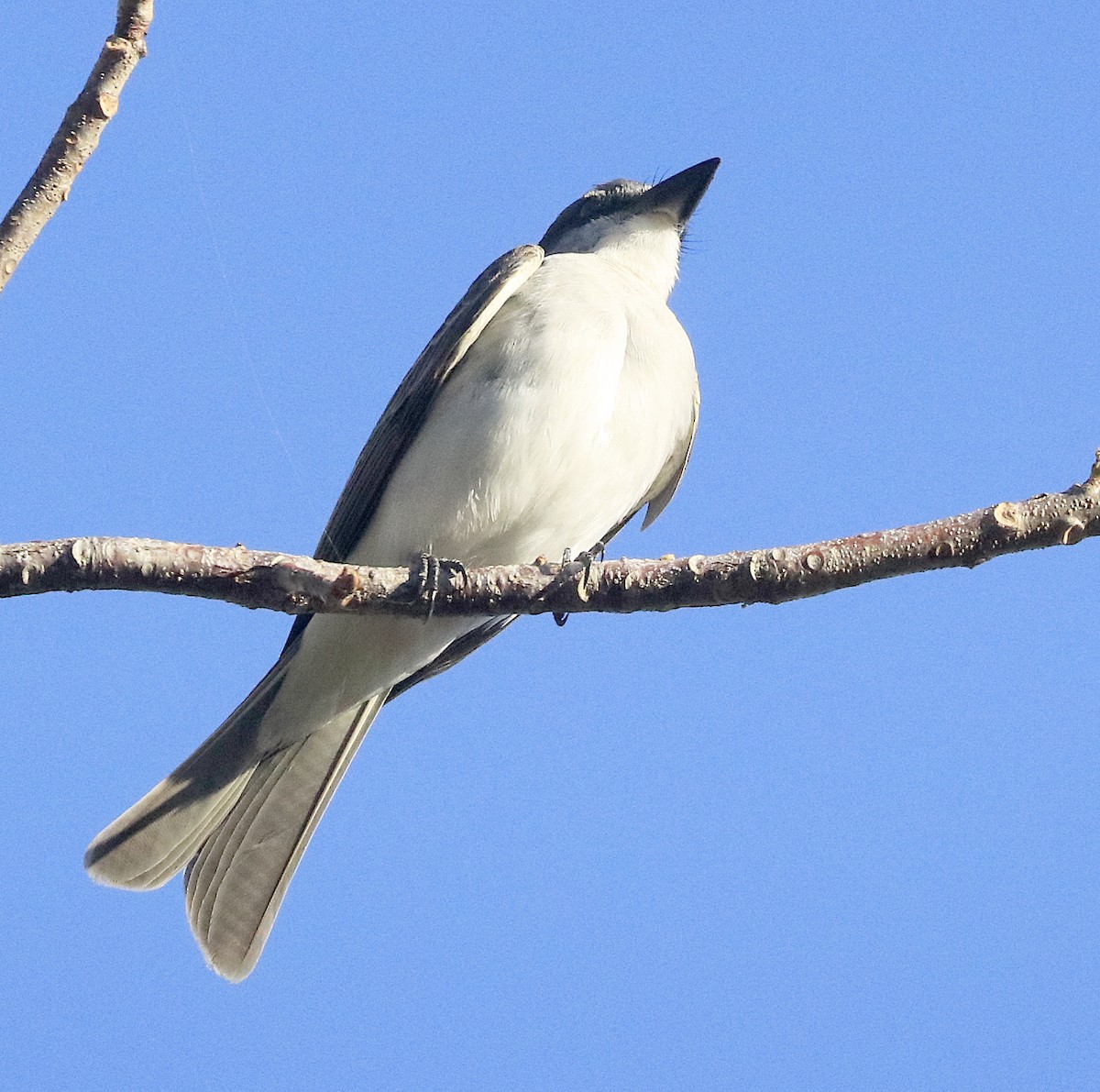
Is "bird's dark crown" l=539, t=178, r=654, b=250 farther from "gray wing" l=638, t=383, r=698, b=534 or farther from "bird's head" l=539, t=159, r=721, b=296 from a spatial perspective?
"gray wing" l=638, t=383, r=698, b=534

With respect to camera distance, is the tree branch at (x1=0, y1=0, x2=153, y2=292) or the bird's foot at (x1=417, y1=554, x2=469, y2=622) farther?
the bird's foot at (x1=417, y1=554, x2=469, y2=622)

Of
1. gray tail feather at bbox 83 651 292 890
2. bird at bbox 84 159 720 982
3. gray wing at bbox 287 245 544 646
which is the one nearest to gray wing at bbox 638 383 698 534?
bird at bbox 84 159 720 982

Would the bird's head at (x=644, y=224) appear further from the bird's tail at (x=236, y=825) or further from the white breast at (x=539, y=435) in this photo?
the bird's tail at (x=236, y=825)

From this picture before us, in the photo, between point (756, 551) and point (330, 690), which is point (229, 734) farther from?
point (756, 551)

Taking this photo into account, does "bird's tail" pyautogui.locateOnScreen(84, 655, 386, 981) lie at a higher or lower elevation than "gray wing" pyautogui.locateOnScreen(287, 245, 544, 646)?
lower

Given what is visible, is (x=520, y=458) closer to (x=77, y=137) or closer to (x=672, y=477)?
(x=672, y=477)

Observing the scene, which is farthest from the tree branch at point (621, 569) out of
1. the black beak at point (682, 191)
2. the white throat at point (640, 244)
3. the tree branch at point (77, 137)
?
the black beak at point (682, 191)
